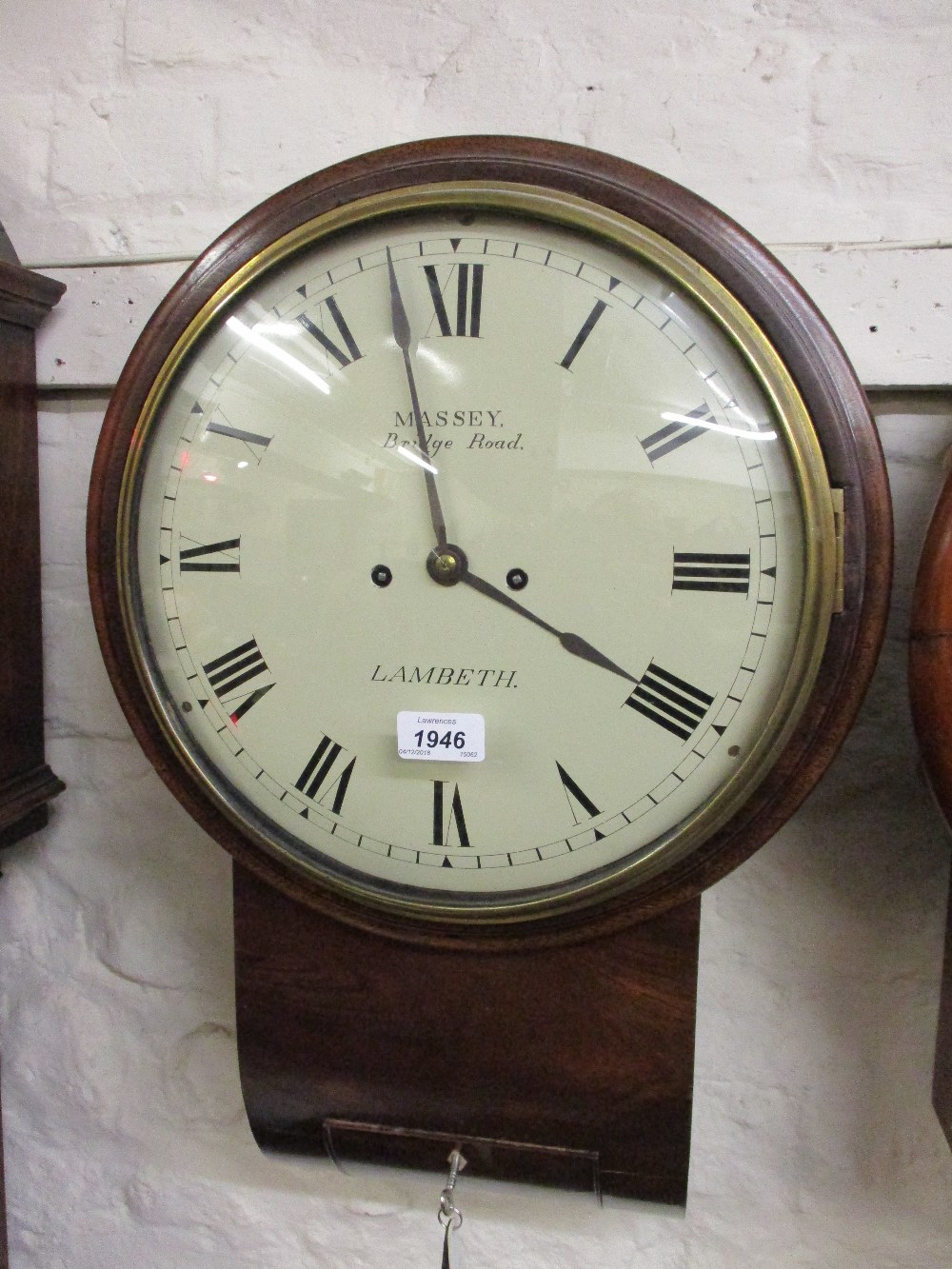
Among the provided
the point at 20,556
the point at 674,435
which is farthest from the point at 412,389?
the point at 20,556

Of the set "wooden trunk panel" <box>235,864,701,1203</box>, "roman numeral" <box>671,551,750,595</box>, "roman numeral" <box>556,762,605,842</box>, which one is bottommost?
"wooden trunk panel" <box>235,864,701,1203</box>

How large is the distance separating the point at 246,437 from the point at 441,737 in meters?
0.22

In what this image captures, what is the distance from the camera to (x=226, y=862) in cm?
79

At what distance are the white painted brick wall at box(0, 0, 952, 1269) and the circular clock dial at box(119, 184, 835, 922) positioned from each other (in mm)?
204

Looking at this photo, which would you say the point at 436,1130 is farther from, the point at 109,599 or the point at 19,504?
the point at 19,504

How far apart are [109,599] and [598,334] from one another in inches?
13.7

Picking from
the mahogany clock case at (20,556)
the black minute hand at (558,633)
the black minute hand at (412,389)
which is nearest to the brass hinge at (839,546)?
the black minute hand at (558,633)

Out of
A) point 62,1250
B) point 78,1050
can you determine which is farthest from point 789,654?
point 62,1250

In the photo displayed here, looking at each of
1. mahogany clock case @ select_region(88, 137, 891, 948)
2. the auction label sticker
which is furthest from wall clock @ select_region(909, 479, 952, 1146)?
the auction label sticker

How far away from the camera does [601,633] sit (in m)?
0.53

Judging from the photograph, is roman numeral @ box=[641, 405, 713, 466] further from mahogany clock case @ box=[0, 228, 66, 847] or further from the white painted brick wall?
mahogany clock case @ box=[0, 228, 66, 847]

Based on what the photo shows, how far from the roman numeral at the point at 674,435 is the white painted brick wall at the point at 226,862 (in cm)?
20

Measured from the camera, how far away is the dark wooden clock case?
0.71 meters

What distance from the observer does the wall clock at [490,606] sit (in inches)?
20.2
